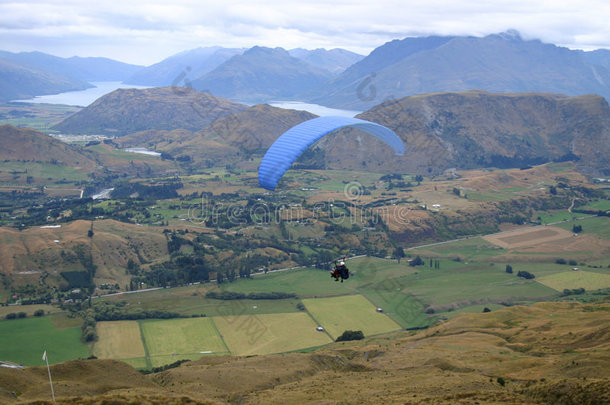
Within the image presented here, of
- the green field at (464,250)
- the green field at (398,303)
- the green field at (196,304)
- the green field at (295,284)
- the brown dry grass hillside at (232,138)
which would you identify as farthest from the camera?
the brown dry grass hillside at (232,138)

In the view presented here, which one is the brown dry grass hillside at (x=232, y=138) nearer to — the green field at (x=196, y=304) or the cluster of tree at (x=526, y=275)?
the green field at (x=196, y=304)

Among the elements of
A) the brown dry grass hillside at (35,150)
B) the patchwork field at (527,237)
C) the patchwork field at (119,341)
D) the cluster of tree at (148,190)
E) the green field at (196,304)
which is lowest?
the patchwork field at (119,341)

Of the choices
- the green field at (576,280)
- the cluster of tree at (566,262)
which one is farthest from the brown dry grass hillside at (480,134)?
the green field at (576,280)

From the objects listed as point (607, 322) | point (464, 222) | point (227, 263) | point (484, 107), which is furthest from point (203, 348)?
point (484, 107)

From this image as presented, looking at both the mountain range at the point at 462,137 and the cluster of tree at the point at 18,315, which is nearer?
the cluster of tree at the point at 18,315

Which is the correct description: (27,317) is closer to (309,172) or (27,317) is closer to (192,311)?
(192,311)

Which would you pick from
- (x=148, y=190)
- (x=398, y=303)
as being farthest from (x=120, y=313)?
(x=148, y=190)
